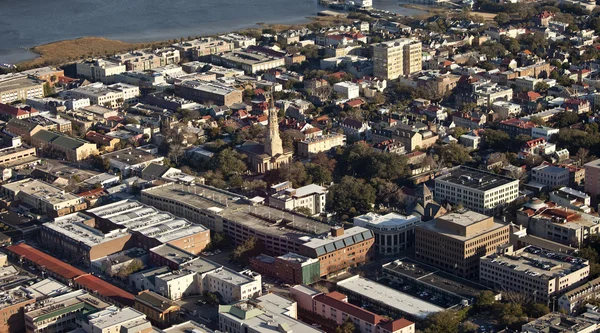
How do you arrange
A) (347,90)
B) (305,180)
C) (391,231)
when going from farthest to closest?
(347,90) → (305,180) → (391,231)

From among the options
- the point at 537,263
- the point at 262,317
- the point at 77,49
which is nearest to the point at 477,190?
the point at 537,263

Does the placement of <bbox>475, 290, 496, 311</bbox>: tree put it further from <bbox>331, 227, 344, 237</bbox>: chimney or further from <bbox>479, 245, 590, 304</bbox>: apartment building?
<bbox>331, 227, 344, 237</bbox>: chimney

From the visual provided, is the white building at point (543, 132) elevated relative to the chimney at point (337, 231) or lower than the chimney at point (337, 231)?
lower

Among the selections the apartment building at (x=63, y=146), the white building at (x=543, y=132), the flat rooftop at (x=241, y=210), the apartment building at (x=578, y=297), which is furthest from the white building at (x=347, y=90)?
the apartment building at (x=578, y=297)

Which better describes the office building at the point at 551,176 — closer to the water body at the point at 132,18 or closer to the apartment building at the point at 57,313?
the apartment building at the point at 57,313

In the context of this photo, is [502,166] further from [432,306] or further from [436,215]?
[432,306]

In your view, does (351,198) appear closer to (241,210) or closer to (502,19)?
(241,210)
